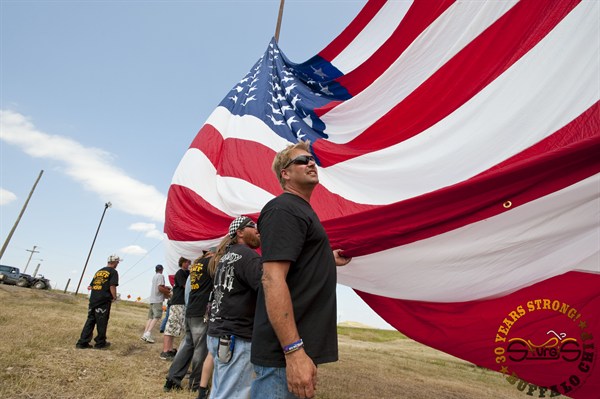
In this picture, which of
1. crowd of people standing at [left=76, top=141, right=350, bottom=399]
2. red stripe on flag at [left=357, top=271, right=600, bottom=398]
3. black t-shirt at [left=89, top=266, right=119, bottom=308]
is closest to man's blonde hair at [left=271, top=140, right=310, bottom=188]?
crowd of people standing at [left=76, top=141, right=350, bottom=399]

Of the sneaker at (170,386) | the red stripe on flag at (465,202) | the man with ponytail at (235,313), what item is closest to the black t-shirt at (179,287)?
the sneaker at (170,386)

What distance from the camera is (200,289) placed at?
436 centimetres

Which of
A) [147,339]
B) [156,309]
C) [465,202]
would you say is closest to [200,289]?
[465,202]

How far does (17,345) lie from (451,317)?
5.95 m

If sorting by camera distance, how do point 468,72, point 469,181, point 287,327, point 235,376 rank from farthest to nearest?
1. point 468,72
2. point 235,376
3. point 469,181
4. point 287,327

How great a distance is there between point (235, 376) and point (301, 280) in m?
1.18

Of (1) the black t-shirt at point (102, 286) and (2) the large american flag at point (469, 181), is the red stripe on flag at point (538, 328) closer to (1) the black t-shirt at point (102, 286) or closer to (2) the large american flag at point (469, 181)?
(2) the large american flag at point (469, 181)

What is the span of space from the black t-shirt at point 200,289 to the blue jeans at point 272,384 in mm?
3054

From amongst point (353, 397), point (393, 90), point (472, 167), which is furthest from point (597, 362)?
point (353, 397)

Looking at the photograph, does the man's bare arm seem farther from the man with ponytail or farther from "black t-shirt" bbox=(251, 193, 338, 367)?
the man with ponytail

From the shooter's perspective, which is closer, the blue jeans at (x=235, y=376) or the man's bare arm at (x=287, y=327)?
the man's bare arm at (x=287, y=327)

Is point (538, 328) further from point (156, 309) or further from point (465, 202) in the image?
point (156, 309)

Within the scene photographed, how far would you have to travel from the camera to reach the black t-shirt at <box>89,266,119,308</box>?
A: 6.20 metres

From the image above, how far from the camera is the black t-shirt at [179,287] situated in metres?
5.65
